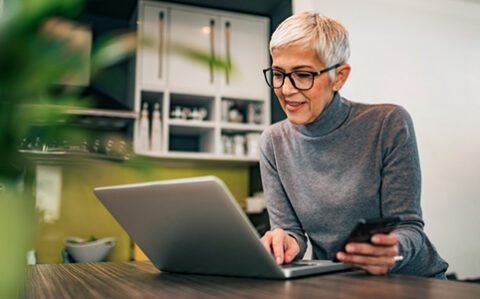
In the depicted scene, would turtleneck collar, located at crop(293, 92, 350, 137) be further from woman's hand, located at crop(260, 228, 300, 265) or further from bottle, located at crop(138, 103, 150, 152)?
bottle, located at crop(138, 103, 150, 152)

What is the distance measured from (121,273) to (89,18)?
3.14 meters

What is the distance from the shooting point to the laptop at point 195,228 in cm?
59

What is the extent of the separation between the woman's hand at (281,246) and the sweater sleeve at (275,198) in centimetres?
17

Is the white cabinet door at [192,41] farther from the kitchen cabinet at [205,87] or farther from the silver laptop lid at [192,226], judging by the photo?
the silver laptop lid at [192,226]

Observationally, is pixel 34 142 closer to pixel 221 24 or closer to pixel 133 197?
pixel 133 197

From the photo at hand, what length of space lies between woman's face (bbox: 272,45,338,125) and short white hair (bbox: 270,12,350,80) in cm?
2

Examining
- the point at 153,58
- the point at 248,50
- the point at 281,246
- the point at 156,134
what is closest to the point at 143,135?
the point at 156,134

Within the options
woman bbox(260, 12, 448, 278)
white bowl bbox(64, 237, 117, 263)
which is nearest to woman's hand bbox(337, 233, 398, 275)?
woman bbox(260, 12, 448, 278)

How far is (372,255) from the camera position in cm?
71

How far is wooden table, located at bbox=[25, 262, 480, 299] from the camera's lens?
21.0 inches

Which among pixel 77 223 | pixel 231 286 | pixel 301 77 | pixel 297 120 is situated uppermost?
pixel 301 77

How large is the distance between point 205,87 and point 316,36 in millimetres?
2315

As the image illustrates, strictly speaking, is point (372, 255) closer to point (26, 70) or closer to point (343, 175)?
point (343, 175)

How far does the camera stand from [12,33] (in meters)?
0.23
